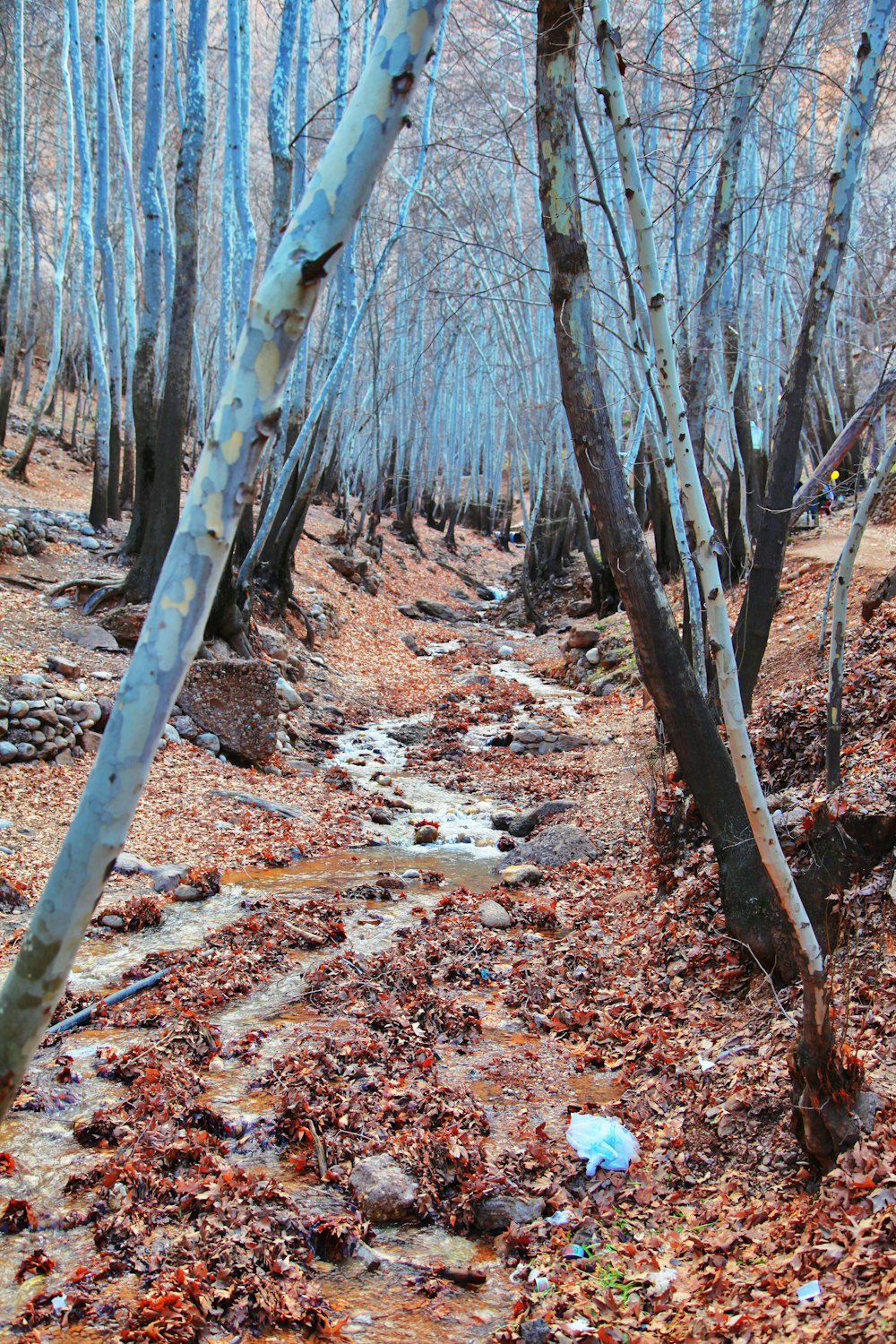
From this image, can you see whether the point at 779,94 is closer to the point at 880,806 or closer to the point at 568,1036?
the point at 880,806

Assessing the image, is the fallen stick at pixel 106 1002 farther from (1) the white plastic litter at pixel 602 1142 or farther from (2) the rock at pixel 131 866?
(1) the white plastic litter at pixel 602 1142

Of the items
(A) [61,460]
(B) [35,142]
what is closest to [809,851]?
(A) [61,460]

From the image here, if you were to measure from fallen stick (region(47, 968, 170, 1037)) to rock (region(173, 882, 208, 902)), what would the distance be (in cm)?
106

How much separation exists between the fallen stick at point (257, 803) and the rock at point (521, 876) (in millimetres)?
1938

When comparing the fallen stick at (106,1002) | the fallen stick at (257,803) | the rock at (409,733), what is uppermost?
the rock at (409,733)

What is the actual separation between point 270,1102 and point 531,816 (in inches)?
164

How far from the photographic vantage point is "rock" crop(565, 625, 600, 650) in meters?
12.8

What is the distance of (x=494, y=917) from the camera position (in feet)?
17.1

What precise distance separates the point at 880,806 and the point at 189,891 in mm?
3802

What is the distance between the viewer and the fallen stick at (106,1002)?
371 centimetres

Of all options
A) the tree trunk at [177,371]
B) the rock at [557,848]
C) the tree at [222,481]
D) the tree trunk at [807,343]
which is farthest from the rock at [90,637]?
the tree at [222,481]

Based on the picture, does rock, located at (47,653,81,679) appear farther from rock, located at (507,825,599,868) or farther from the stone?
rock, located at (507,825,599,868)

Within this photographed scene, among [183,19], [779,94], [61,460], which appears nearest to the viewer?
[779,94]

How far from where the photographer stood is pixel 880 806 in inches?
148
